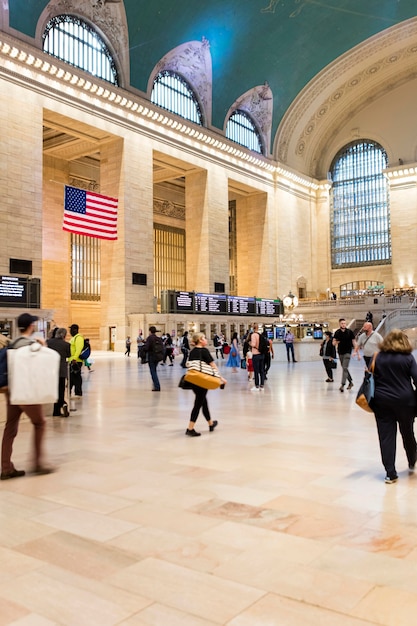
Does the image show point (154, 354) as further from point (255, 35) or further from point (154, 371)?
point (255, 35)

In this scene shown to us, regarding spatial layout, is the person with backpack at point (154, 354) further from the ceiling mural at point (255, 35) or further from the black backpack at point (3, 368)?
the ceiling mural at point (255, 35)

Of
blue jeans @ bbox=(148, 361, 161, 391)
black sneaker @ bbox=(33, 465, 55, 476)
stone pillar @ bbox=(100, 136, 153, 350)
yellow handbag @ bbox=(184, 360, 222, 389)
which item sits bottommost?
black sneaker @ bbox=(33, 465, 55, 476)

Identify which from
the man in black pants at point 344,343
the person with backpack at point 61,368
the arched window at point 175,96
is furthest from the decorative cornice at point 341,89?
the person with backpack at point 61,368

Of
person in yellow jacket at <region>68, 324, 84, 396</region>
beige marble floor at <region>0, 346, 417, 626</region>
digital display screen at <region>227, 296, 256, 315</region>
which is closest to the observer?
beige marble floor at <region>0, 346, 417, 626</region>

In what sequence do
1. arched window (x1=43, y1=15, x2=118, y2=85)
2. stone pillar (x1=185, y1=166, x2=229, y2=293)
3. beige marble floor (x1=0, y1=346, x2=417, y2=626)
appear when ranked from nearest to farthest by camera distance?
beige marble floor (x1=0, y1=346, x2=417, y2=626)
arched window (x1=43, y1=15, x2=118, y2=85)
stone pillar (x1=185, y1=166, x2=229, y2=293)

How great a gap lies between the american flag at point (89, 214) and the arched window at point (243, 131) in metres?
13.3

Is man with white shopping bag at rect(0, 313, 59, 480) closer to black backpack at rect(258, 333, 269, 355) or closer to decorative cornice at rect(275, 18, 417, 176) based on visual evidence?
black backpack at rect(258, 333, 269, 355)

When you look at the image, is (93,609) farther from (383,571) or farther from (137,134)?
(137,134)

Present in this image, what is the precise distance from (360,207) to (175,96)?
18.8m

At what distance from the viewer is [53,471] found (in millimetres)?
4727

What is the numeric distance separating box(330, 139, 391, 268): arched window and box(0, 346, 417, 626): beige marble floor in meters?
38.2

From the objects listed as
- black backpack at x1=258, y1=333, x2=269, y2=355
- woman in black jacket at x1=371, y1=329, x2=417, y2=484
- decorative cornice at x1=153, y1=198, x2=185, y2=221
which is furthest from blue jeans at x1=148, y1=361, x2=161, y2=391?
decorative cornice at x1=153, y1=198, x2=185, y2=221

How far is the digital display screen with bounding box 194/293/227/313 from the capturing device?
2865 cm

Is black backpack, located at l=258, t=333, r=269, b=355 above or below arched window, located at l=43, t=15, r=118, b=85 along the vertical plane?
below
